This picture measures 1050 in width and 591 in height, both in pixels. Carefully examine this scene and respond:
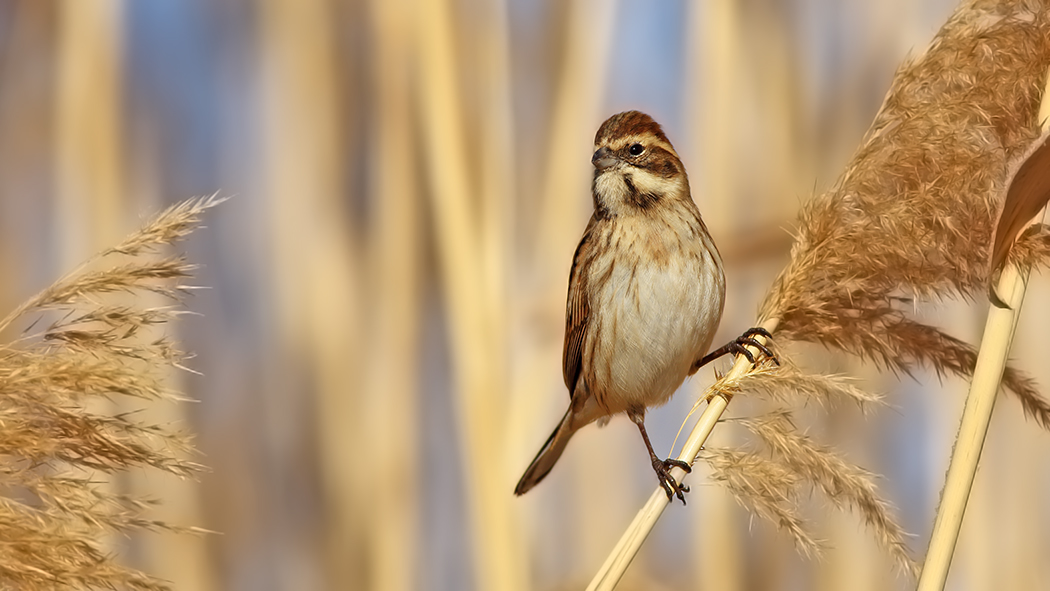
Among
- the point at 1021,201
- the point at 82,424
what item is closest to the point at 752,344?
the point at 1021,201

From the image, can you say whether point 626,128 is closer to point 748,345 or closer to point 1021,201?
point 748,345

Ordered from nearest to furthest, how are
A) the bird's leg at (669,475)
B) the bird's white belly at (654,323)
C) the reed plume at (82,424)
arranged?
the reed plume at (82,424), the bird's leg at (669,475), the bird's white belly at (654,323)

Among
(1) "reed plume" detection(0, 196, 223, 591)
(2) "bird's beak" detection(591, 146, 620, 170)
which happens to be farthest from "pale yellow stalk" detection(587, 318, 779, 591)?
(2) "bird's beak" detection(591, 146, 620, 170)

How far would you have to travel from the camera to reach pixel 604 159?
77.9 inches

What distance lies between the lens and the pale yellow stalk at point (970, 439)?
107cm

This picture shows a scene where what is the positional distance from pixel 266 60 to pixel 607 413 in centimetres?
130

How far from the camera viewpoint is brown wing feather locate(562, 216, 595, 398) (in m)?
2.08

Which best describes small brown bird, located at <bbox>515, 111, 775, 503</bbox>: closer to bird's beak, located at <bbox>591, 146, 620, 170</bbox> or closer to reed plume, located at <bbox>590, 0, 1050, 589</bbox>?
bird's beak, located at <bbox>591, 146, 620, 170</bbox>

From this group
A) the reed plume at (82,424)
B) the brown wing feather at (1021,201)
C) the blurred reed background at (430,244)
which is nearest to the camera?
the reed plume at (82,424)

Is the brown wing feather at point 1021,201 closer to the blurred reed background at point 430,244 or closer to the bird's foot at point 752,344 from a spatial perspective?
the bird's foot at point 752,344

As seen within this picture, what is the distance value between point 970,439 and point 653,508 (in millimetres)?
403

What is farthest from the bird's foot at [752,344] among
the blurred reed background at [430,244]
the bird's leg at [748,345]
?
the blurred reed background at [430,244]

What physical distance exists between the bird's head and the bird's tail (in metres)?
0.49

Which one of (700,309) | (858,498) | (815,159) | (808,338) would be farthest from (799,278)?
(815,159)
